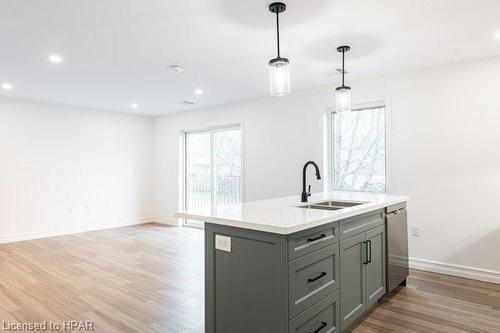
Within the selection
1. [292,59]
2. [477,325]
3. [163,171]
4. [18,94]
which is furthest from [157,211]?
[477,325]

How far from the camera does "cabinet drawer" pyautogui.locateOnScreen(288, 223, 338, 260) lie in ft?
5.97

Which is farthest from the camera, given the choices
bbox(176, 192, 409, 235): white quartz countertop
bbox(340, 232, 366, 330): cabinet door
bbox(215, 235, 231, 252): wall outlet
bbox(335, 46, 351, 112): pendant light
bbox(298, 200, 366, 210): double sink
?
bbox(335, 46, 351, 112): pendant light

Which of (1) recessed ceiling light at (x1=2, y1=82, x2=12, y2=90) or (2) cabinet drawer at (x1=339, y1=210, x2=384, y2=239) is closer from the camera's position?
(2) cabinet drawer at (x1=339, y1=210, x2=384, y2=239)

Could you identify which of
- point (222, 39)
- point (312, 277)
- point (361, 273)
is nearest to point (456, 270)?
point (361, 273)

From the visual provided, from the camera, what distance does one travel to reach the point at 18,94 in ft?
17.0

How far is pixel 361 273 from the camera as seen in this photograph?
2494mm

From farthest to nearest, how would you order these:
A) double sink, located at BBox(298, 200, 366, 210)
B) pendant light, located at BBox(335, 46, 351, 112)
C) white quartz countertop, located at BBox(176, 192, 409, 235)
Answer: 1. pendant light, located at BBox(335, 46, 351, 112)
2. double sink, located at BBox(298, 200, 366, 210)
3. white quartz countertop, located at BBox(176, 192, 409, 235)

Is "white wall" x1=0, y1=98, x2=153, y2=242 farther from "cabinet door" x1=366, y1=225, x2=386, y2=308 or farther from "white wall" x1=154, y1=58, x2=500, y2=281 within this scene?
"cabinet door" x1=366, y1=225, x2=386, y2=308

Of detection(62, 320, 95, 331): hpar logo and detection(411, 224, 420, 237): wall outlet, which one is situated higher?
detection(411, 224, 420, 237): wall outlet

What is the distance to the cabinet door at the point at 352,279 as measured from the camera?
7.44 feet

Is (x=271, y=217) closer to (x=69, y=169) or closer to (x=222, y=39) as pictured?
(x=222, y=39)

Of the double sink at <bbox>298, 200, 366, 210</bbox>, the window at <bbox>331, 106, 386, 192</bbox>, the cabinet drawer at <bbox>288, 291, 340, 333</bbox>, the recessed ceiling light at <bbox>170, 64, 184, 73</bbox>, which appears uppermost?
the recessed ceiling light at <bbox>170, 64, 184, 73</bbox>

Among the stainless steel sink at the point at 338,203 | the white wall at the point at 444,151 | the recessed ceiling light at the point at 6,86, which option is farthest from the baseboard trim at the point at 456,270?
the recessed ceiling light at the point at 6,86

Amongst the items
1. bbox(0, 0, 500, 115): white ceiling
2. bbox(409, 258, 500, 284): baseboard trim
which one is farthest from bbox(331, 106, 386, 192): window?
bbox(409, 258, 500, 284): baseboard trim
